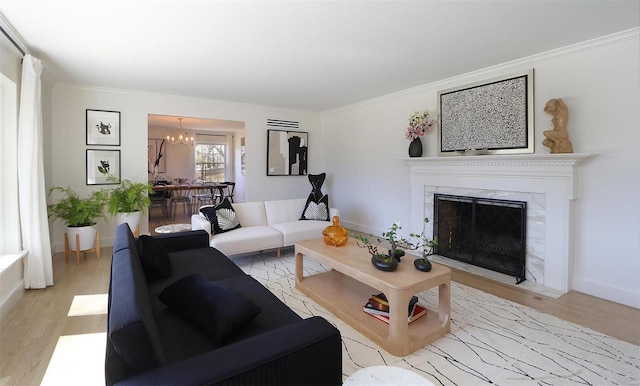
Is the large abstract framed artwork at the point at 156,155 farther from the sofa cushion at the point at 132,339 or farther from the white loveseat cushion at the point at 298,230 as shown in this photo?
the sofa cushion at the point at 132,339

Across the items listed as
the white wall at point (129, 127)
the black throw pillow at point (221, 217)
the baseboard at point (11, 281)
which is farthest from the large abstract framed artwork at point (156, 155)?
the baseboard at point (11, 281)

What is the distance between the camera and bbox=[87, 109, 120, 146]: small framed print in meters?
4.71

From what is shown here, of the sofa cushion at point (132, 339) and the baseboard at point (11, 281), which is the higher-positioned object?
the sofa cushion at point (132, 339)

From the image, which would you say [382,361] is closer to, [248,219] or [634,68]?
[248,219]

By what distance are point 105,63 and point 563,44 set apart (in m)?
5.00

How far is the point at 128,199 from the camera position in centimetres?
450

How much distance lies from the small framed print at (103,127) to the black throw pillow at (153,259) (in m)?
3.24

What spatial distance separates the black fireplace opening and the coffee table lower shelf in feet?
5.49

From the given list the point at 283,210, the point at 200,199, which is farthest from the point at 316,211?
the point at 200,199

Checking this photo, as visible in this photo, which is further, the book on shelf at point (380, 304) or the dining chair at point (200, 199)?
the dining chair at point (200, 199)

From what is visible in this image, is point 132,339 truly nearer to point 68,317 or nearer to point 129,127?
point 68,317

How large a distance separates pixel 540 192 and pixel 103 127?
6.01 meters

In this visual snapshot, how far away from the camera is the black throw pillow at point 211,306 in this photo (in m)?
1.47

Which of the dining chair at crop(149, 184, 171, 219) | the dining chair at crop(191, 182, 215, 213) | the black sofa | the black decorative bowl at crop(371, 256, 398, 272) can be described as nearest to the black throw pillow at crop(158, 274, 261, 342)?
the black sofa
